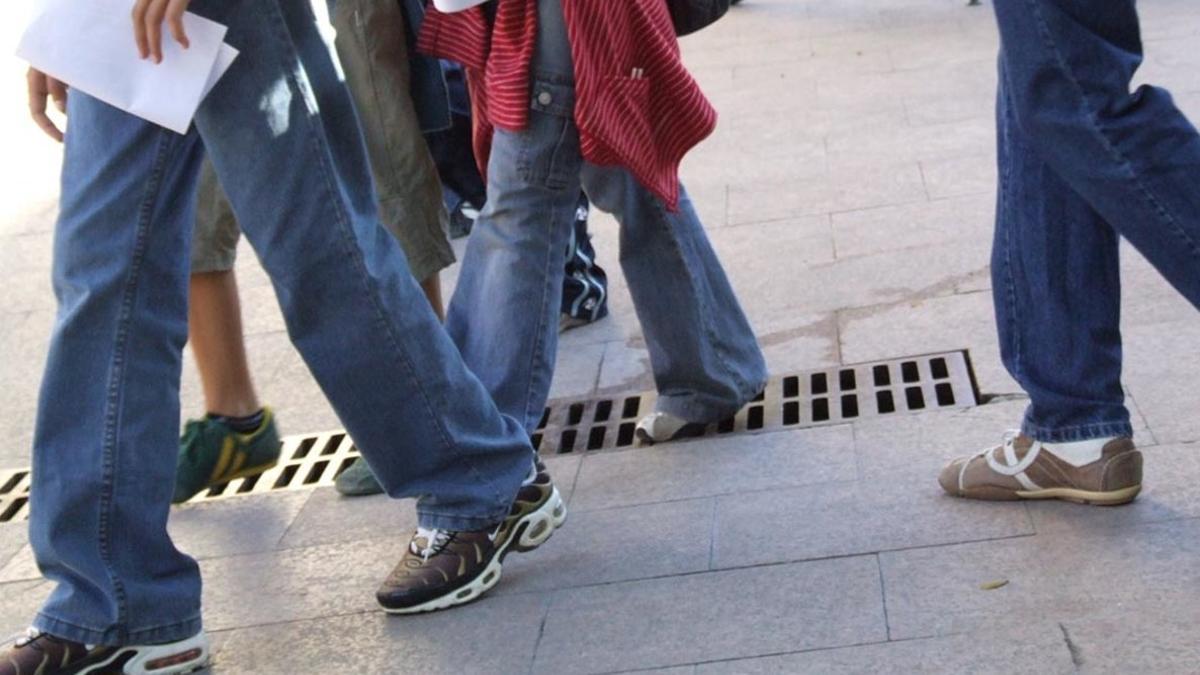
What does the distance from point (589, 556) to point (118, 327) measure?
0.96 meters

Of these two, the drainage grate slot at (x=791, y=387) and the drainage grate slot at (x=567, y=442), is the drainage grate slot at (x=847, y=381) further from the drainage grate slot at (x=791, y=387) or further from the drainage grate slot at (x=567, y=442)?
the drainage grate slot at (x=567, y=442)

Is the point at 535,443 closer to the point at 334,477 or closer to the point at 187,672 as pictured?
the point at 334,477

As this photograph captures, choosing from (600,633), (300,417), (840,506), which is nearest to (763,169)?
(300,417)

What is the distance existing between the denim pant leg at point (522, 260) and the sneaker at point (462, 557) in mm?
191

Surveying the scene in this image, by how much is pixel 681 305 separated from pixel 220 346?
100cm

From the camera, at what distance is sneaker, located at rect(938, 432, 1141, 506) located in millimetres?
3273

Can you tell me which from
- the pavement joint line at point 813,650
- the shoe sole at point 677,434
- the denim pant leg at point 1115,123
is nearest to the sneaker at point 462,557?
the pavement joint line at point 813,650

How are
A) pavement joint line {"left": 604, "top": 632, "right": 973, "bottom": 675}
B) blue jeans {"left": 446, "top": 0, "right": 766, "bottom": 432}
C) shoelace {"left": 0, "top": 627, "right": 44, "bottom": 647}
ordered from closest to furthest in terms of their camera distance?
pavement joint line {"left": 604, "top": 632, "right": 973, "bottom": 675} < shoelace {"left": 0, "top": 627, "right": 44, "bottom": 647} < blue jeans {"left": 446, "top": 0, "right": 766, "bottom": 432}

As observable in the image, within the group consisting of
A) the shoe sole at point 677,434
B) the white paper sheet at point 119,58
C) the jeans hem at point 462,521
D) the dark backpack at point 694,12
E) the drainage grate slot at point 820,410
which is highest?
the white paper sheet at point 119,58

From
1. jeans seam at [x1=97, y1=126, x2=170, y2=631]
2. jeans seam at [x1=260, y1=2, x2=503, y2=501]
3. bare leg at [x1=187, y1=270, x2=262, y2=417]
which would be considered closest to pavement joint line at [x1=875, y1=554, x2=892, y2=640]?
jeans seam at [x1=260, y1=2, x2=503, y2=501]

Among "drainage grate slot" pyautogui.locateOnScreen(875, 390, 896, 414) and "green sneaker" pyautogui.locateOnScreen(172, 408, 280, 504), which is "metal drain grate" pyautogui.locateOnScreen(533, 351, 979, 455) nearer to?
"drainage grate slot" pyautogui.locateOnScreen(875, 390, 896, 414)

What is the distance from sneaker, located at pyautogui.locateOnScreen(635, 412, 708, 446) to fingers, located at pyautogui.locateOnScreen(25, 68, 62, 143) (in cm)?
145

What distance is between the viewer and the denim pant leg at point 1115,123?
118 inches

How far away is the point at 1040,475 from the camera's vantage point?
11.0ft
